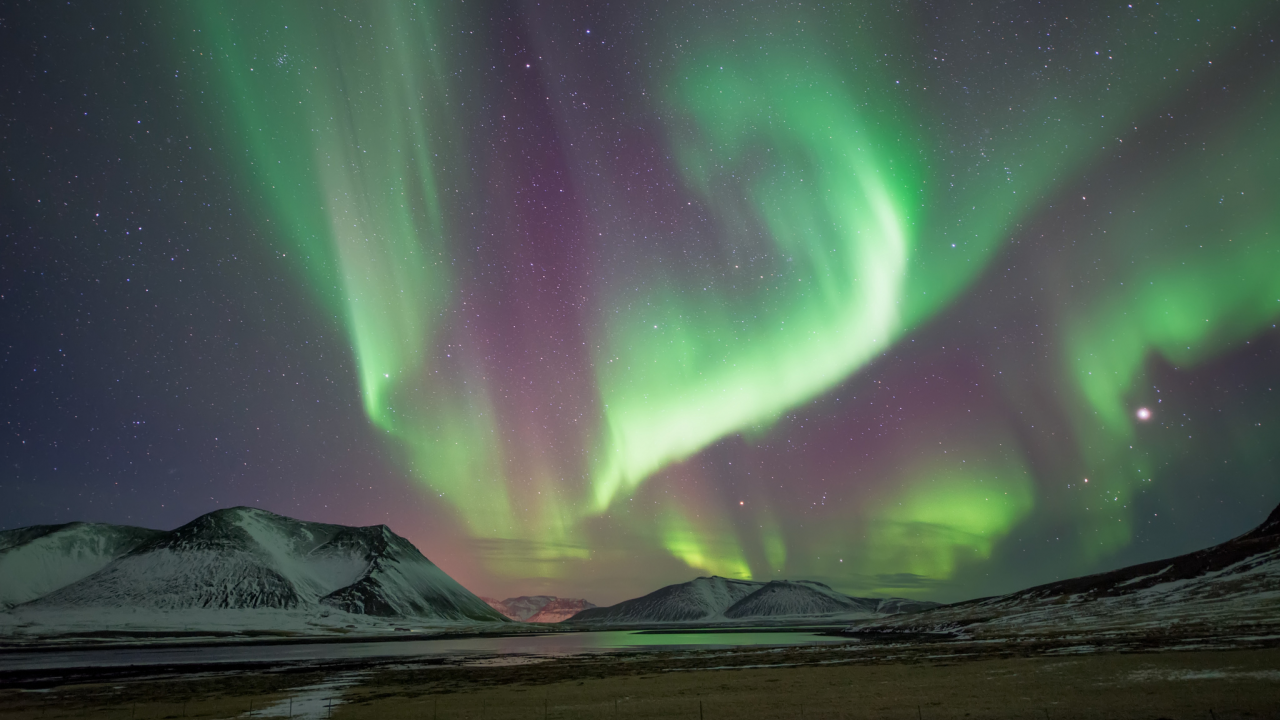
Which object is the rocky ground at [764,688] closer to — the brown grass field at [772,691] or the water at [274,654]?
the brown grass field at [772,691]

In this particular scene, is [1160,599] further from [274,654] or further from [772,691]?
[274,654]

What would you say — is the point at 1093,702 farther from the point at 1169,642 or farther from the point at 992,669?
the point at 1169,642

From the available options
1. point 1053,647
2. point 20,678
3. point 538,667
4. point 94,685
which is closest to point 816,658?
point 1053,647

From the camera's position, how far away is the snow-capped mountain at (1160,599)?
9606 centimetres

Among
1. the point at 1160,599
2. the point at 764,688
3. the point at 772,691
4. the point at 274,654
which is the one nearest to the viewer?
the point at 772,691

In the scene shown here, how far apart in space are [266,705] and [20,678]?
45.1 m

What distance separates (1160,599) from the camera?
130375mm

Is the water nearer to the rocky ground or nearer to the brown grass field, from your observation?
the rocky ground

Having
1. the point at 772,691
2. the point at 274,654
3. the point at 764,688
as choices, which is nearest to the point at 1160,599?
the point at 764,688

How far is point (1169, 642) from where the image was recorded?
64.2 metres

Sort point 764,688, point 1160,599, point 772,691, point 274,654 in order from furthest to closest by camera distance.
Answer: point 1160,599, point 274,654, point 764,688, point 772,691

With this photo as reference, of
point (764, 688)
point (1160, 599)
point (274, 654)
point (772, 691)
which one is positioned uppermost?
point (772, 691)

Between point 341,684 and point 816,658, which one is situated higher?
point 341,684

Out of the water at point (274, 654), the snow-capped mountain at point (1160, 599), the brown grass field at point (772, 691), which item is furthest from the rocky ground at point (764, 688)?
the snow-capped mountain at point (1160, 599)
